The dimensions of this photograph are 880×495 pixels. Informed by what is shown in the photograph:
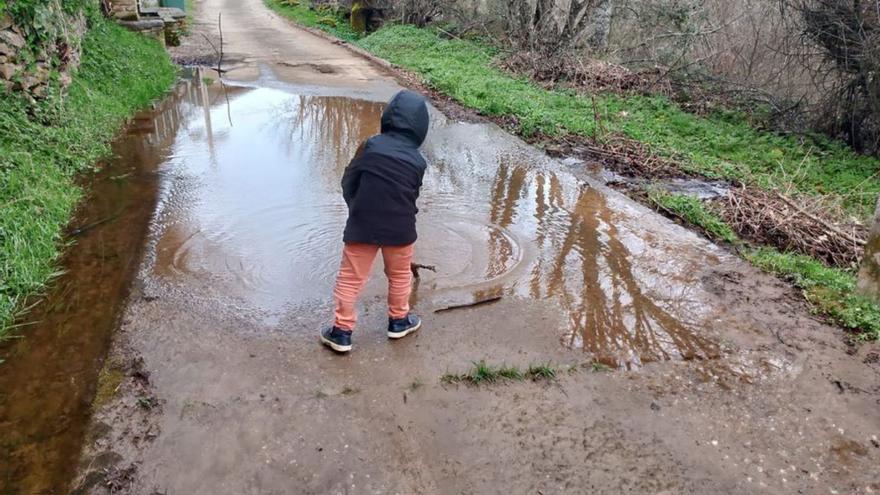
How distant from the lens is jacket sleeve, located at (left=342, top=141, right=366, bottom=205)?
345 centimetres

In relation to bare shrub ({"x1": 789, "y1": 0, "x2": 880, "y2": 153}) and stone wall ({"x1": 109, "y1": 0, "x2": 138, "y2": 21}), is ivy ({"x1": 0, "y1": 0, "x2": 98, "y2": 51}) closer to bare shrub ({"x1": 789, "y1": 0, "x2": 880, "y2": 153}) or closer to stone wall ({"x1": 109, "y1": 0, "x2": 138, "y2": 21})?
stone wall ({"x1": 109, "y1": 0, "x2": 138, "y2": 21})

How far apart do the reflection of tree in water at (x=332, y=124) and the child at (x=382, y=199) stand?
10.7 ft

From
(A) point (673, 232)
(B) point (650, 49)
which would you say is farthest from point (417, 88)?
(A) point (673, 232)

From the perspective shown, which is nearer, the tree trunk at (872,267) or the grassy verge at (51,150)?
the grassy verge at (51,150)

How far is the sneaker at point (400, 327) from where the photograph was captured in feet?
12.4

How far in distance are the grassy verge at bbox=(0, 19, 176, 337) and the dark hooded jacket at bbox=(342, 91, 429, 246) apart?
89.9 inches

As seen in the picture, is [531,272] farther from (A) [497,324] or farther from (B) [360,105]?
(B) [360,105]

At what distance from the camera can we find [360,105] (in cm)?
1038

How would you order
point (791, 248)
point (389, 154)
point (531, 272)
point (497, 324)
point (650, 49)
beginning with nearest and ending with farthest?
1. point (389, 154)
2. point (497, 324)
3. point (531, 272)
4. point (791, 248)
5. point (650, 49)

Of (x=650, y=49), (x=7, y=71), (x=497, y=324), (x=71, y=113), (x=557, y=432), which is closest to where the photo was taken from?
(x=557, y=432)

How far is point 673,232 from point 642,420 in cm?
282

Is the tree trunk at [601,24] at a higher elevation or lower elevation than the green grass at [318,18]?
higher

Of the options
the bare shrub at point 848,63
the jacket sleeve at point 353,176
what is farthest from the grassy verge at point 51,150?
the bare shrub at point 848,63

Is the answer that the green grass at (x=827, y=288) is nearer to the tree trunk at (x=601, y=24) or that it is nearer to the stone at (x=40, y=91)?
the stone at (x=40, y=91)
